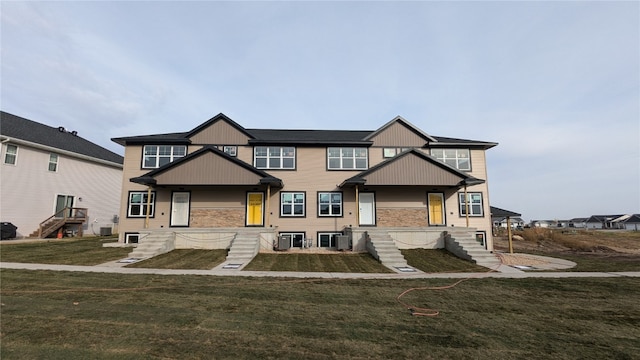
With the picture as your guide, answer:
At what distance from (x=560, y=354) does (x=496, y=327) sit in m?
1.22

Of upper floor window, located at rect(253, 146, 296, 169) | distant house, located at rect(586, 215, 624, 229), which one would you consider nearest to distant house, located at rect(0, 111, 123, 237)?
upper floor window, located at rect(253, 146, 296, 169)

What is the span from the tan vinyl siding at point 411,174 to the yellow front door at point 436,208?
6.83ft

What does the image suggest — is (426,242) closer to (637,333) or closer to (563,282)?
(563,282)

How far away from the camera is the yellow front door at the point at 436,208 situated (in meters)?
19.7

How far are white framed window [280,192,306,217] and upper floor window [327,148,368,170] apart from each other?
3.03 metres

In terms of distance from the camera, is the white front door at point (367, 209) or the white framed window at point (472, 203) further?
the white framed window at point (472, 203)

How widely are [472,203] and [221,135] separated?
1841 cm

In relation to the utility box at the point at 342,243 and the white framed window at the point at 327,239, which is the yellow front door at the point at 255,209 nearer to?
the white framed window at the point at 327,239

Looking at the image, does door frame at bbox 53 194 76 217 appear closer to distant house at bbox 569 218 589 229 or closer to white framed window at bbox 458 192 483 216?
white framed window at bbox 458 192 483 216

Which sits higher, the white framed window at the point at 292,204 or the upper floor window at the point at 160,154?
the upper floor window at the point at 160,154

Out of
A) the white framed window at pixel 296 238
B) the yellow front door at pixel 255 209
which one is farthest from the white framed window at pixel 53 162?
the white framed window at pixel 296 238

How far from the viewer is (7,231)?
20.5 metres

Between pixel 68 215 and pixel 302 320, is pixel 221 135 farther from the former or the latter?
pixel 68 215

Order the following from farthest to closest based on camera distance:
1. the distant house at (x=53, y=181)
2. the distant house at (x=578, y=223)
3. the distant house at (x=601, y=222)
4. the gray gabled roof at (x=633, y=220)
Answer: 1. the distant house at (x=578, y=223)
2. the distant house at (x=601, y=222)
3. the gray gabled roof at (x=633, y=220)
4. the distant house at (x=53, y=181)
